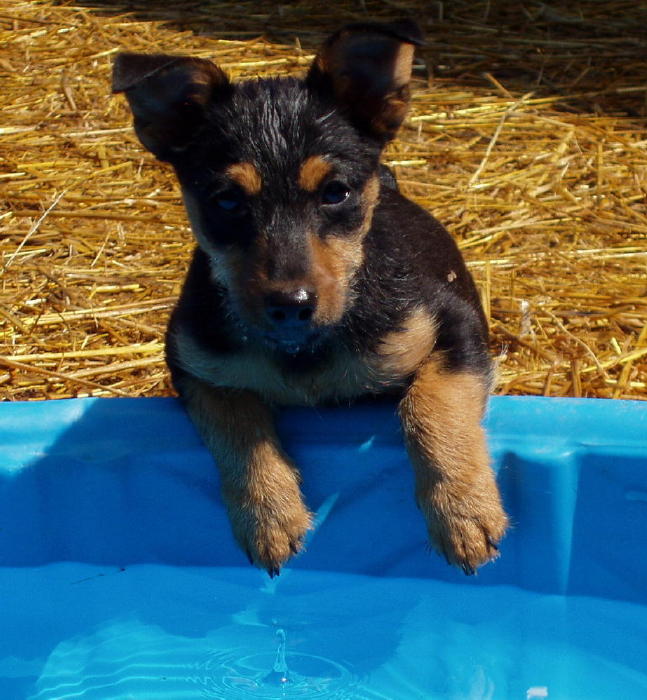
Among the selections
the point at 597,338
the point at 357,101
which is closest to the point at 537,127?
the point at 597,338

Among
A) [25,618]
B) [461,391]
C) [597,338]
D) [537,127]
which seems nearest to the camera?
[461,391]

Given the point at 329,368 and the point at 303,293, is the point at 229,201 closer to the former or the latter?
the point at 303,293

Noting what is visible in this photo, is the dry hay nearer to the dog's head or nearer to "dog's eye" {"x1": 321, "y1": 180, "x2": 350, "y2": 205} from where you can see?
the dog's head

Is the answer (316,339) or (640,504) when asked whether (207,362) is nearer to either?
(316,339)

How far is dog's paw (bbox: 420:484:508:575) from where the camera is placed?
3535mm

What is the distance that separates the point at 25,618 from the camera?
4.21 m

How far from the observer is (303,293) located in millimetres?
3273

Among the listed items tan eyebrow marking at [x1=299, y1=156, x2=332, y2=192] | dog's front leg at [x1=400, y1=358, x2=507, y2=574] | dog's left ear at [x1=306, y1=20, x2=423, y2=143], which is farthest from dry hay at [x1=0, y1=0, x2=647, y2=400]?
tan eyebrow marking at [x1=299, y1=156, x2=332, y2=192]

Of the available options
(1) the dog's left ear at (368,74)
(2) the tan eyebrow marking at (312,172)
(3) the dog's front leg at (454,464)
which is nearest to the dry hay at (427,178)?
(3) the dog's front leg at (454,464)

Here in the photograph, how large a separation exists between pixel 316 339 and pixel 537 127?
13.8 ft

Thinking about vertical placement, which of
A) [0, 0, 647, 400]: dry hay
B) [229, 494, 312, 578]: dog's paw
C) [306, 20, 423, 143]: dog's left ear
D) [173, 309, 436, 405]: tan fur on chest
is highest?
[306, 20, 423, 143]: dog's left ear

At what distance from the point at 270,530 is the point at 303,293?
2.79 feet

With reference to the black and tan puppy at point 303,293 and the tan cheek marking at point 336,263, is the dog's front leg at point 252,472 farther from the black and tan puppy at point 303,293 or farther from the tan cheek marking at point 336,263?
the tan cheek marking at point 336,263

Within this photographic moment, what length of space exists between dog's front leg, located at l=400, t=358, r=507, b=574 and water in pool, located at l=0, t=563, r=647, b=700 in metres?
0.63
